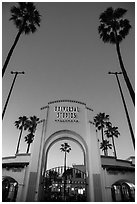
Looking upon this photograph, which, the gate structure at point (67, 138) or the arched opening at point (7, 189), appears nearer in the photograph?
the gate structure at point (67, 138)

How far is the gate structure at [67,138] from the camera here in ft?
45.0

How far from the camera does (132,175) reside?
1559 cm

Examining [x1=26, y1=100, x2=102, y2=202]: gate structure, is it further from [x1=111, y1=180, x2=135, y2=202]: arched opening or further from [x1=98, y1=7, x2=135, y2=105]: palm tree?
[x1=98, y1=7, x2=135, y2=105]: palm tree

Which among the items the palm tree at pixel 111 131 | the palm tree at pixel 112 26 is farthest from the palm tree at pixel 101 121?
the palm tree at pixel 112 26

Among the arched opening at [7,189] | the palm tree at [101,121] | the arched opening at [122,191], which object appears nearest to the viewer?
the arched opening at [7,189]

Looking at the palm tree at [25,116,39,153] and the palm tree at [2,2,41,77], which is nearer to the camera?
the palm tree at [2,2,41,77]

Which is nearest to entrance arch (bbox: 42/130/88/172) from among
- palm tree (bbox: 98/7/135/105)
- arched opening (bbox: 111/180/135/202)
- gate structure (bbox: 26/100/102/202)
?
gate structure (bbox: 26/100/102/202)

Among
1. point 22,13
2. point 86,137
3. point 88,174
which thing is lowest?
point 88,174

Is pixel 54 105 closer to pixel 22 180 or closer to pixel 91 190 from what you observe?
pixel 22 180

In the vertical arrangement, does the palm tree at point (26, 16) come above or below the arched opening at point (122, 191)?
above

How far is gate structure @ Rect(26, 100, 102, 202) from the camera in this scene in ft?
45.0

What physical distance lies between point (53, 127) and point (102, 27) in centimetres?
1409

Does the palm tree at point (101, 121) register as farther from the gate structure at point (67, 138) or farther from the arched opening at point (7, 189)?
the arched opening at point (7, 189)

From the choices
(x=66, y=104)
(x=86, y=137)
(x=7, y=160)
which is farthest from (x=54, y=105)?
(x=7, y=160)
